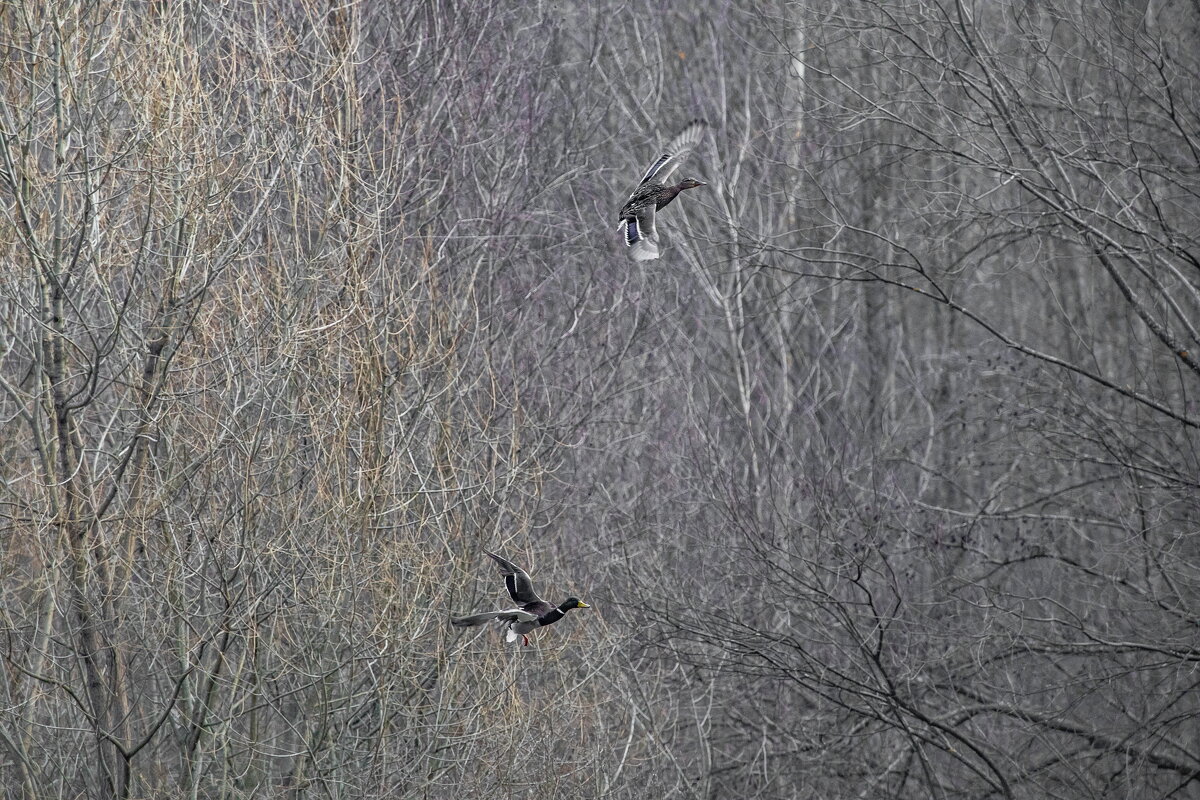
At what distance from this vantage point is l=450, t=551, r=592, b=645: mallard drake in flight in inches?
313

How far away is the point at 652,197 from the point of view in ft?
28.5

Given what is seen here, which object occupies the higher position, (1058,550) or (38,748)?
(1058,550)

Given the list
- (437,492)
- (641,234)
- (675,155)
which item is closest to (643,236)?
(641,234)

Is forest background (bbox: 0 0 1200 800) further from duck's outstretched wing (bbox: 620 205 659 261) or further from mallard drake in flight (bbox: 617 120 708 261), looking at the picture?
duck's outstretched wing (bbox: 620 205 659 261)

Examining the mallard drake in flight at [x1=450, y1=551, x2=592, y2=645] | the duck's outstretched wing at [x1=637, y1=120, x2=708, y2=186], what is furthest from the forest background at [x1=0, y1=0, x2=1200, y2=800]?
the mallard drake in flight at [x1=450, y1=551, x2=592, y2=645]

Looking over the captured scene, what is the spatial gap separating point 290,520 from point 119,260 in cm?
201

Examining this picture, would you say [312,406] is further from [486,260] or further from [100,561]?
[486,260]

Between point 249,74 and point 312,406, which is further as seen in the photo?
point 249,74

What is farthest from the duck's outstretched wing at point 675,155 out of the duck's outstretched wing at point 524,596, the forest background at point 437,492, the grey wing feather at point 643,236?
the duck's outstretched wing at point 524,596

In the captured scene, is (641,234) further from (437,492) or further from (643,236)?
(437,492)

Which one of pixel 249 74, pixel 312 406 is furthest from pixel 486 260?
pixel 312 406

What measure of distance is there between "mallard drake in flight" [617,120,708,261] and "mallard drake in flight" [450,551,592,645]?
172cm

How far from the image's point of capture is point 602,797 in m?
11.0

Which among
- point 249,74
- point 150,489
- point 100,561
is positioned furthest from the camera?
point 249,74
